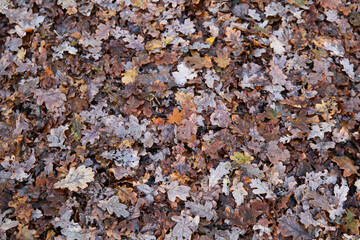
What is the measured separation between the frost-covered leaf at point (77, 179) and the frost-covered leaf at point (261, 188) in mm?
1387

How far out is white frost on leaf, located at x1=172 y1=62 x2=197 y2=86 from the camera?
284 centimetres

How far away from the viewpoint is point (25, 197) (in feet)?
7.80

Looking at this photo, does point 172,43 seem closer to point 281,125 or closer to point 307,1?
point 281,125

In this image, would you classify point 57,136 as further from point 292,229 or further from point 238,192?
point 292,229

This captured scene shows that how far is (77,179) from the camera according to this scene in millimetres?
2395

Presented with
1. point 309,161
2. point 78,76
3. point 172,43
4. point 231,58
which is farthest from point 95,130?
point 309,161

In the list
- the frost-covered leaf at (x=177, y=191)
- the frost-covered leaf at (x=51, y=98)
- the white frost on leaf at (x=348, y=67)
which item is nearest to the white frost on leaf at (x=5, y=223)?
the frost-covered leaf at (x=51, y=98)

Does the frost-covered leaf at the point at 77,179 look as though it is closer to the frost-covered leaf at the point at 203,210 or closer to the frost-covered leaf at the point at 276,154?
the frost-covered leaf at the point at 203,210

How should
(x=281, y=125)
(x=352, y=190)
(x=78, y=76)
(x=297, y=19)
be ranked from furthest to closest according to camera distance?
(x=297, y=19) < (x=78, y=76) < (x=281, y=125) < (x=352, y=190)

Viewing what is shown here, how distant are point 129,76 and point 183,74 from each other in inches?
21.7

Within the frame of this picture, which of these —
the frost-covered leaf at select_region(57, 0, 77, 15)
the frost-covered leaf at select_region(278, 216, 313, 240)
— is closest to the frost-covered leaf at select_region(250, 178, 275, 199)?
the frost-covered leaf at select_region(278, 216, 313, 240)

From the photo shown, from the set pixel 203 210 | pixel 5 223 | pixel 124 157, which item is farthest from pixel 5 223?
pixel 203 210

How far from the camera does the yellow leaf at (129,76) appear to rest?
9.23 feet

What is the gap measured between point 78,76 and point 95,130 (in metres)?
0.66
